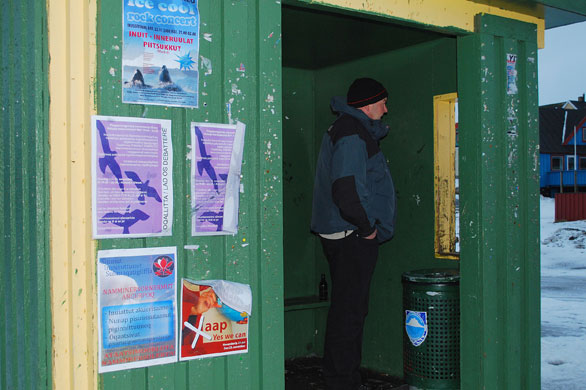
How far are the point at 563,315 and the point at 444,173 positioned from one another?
485 cm

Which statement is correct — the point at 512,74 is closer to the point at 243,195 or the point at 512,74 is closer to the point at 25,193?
the point at 243,195

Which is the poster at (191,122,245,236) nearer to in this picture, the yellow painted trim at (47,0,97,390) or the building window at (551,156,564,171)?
the yellow painted trim at (47,0,97,390)

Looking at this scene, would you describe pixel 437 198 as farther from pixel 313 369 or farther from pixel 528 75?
pixel 313 369

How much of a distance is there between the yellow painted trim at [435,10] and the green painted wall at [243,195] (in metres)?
0.42

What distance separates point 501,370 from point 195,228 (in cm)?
250

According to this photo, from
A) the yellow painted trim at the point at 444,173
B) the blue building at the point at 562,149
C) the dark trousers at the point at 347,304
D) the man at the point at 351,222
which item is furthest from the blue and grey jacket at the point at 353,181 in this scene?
the blue building at the point at 562,149

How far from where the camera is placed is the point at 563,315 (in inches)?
347

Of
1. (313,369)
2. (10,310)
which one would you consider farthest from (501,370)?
(10,310)

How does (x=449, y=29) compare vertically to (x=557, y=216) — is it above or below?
above

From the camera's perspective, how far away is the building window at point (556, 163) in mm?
45619

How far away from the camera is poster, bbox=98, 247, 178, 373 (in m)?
2.75

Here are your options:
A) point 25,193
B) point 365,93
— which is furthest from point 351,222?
point 25,193

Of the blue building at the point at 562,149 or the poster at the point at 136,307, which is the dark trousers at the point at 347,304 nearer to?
the poster at the point at 136,307

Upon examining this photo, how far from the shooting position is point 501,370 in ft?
14.3
